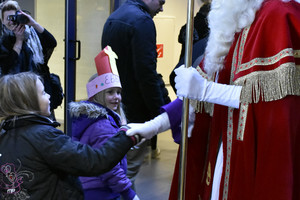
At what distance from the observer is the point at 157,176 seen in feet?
12.9

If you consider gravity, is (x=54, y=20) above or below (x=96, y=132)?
above

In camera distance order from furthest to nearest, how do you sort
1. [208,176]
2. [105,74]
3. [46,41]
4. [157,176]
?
1. [157,176]
2. [46,41]
3. [105,74]
4. [208,176]

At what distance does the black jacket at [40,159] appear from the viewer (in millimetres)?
1449

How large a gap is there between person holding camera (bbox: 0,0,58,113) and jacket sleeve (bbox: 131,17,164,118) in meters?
0.71

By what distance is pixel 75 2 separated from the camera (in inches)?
167

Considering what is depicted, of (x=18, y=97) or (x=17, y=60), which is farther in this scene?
(x=17, y=60)

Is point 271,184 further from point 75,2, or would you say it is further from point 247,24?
point 75,2

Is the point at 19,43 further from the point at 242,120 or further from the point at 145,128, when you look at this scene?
the point at 242,120

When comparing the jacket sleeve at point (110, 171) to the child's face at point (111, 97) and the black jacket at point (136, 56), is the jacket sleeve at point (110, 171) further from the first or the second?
the black jacket at point (136, 56)

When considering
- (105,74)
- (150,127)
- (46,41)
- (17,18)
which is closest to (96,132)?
(105,74)

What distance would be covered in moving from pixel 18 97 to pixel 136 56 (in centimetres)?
145

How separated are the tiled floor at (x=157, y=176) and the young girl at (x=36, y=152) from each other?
1914 millimetres

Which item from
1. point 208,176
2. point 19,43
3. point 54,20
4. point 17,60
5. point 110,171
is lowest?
point 110,171

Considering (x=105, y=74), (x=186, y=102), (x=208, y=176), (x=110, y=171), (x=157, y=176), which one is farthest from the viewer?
(x=157, y=176)
